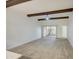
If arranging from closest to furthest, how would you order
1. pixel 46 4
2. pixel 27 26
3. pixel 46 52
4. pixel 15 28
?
pixel 46 4, pixel 46 52, pixel 15 28, pixel 27 26

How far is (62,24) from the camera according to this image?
1260cm

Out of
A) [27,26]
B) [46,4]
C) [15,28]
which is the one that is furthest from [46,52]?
[27,26]

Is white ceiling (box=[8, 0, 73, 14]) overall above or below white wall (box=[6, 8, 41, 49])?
above

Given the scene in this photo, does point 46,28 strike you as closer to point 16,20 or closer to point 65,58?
point 16,20

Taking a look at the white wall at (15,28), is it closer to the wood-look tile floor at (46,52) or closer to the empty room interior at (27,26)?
the empty room interior at (27,26)

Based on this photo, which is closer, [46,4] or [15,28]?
[46,4]

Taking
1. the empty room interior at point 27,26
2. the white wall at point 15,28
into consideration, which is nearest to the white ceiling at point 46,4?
the empty room interior at point 27,26

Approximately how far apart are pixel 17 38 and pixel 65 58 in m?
3.95

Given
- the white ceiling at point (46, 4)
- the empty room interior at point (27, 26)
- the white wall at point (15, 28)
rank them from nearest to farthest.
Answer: the white ceiling at point (46, 4) → the empty room interior at point (27, 26) → the white wall at point (15, 28)

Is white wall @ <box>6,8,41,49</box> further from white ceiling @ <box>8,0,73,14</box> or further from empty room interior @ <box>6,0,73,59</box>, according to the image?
white ceiling @ <box>8,0,73,14</box>

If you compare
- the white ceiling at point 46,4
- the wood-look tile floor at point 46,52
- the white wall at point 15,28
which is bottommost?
the wood-look tile floor at point 46,52

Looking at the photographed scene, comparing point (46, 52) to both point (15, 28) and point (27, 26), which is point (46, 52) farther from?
point (27, 26)

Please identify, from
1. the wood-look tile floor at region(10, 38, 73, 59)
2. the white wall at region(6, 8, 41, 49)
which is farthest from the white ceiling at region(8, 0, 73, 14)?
the wood-look tile floor at region(10, 38, 73, 59)
